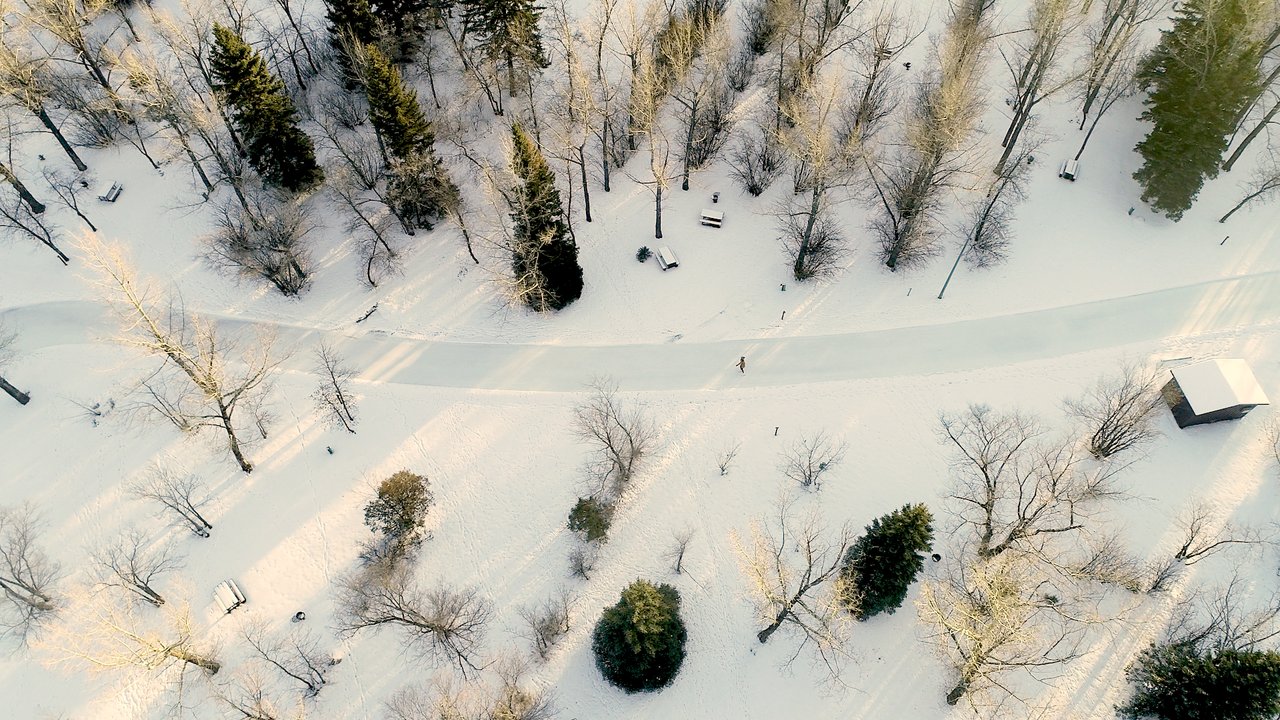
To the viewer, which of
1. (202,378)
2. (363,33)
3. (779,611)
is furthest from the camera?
(363,33)

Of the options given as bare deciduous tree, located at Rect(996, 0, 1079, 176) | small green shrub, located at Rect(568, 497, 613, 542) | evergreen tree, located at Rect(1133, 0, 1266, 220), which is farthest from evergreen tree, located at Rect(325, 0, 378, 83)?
evergreen tree, located at Rect(1133, 0, 1266, 220)

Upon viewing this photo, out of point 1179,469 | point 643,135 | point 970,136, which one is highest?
point 643,135

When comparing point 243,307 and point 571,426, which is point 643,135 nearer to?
point 571,426

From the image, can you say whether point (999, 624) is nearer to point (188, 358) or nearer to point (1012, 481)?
point (1012, 481)

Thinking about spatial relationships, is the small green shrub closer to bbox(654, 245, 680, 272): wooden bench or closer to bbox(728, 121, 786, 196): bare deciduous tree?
bbox(654, 245, 680, 272): wooden bench

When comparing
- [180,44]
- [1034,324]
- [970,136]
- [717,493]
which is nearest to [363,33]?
[180,44]

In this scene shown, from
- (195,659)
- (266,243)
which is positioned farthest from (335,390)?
(195,659)
